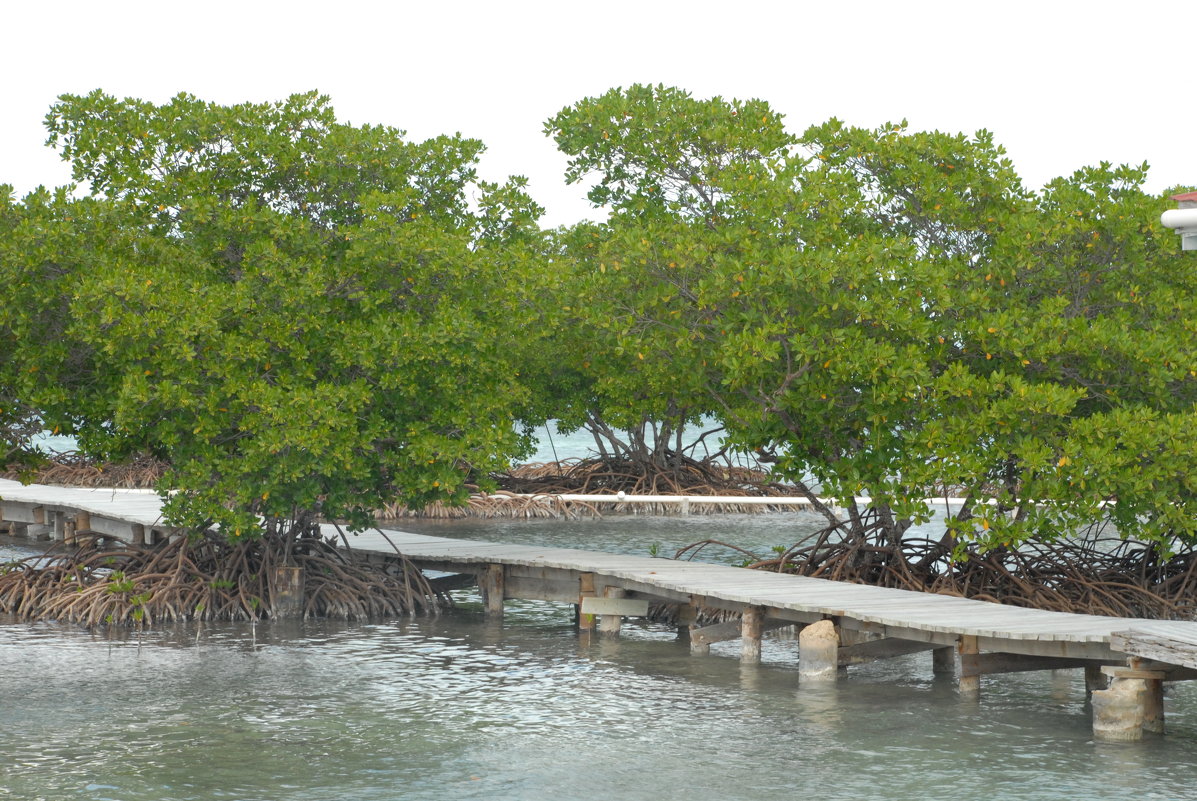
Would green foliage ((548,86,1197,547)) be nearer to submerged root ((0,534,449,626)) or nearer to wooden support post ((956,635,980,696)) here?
wooden support post ((956,635,980,696))

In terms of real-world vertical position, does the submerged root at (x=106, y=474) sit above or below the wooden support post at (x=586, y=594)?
above

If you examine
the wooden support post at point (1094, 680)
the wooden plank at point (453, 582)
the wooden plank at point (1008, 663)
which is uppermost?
the wooden plank at point (453, 582)

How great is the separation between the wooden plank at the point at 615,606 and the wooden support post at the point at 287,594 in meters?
3.06

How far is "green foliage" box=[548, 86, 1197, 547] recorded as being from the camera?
13375mm

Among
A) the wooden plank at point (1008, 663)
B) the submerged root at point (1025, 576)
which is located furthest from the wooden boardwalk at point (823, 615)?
the submerged root at point (1025, 576)

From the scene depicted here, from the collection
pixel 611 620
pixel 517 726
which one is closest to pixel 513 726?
pixel 517 726

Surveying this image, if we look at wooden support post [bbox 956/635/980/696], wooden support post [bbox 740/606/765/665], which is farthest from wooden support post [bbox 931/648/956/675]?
wooden support post [bbox 740/606/765/665]

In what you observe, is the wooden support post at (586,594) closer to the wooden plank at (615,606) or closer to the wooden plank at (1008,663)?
the wooden plank at (615,606)

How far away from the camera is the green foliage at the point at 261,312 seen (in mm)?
13734

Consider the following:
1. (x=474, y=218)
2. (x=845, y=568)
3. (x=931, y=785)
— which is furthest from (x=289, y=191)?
(x=931, y=785)

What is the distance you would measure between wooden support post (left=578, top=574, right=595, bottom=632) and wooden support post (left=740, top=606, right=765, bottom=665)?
7.22ft

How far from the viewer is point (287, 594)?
15.8 metres

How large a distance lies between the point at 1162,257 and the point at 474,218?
672 centimetres

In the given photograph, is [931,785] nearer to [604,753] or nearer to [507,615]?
[604,753]
